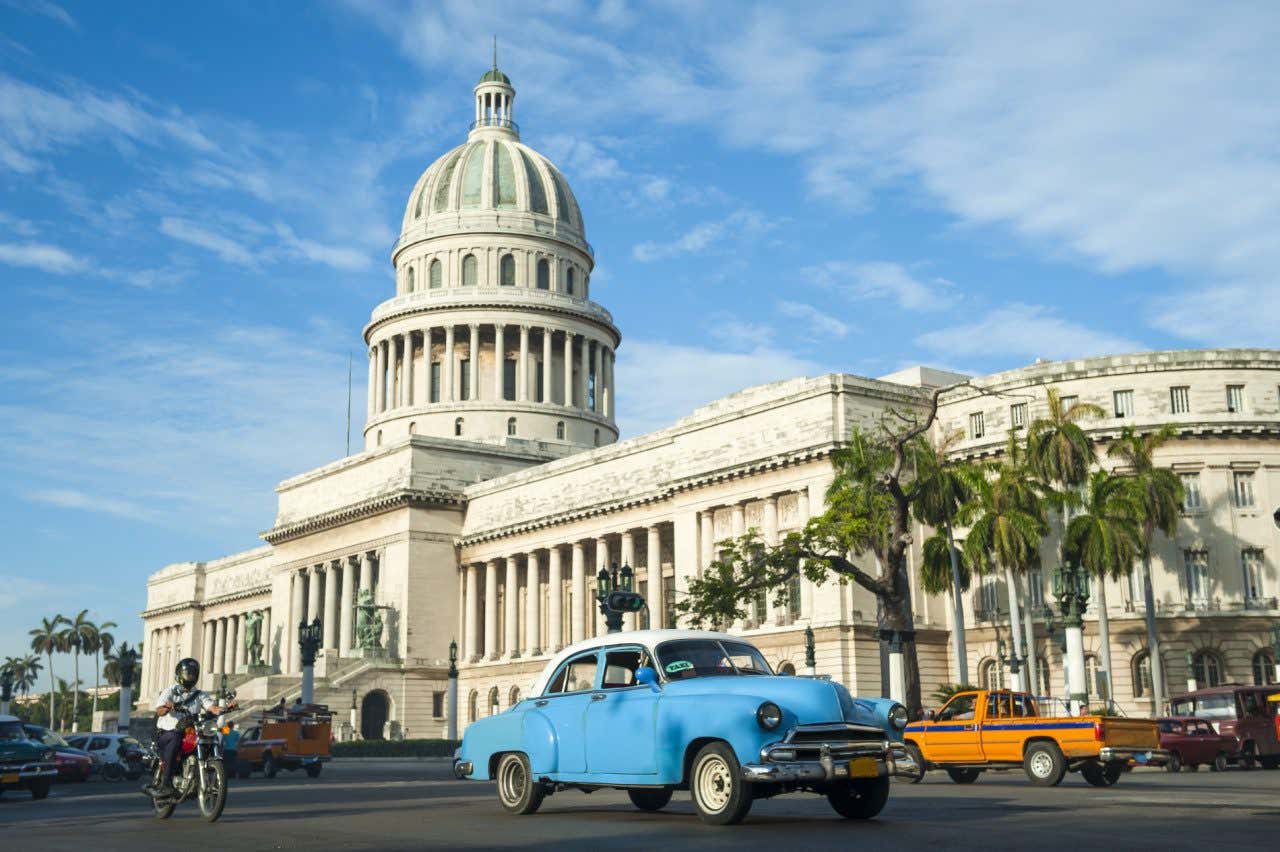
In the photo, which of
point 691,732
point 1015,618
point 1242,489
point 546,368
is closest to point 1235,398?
point 1242,489

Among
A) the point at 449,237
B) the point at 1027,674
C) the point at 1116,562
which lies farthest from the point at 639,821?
the point at 449,237

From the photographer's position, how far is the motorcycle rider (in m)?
17.9

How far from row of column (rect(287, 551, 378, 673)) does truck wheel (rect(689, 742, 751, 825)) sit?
68837mm

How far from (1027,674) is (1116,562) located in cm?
729

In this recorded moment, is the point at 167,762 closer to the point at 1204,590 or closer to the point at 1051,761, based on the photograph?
the point at 1051,761

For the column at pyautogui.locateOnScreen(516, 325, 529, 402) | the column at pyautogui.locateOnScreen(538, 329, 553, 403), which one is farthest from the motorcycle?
the column at pyautogui.locateOnScreen(538, 329, 553, 403)

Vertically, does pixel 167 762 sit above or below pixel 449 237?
below

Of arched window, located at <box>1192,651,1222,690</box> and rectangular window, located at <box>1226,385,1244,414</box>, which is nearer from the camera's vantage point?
arched window, located at <box>1192,651,1222,690</box>

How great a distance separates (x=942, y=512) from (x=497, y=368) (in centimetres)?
5156

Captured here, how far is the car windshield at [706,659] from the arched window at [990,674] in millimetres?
44296

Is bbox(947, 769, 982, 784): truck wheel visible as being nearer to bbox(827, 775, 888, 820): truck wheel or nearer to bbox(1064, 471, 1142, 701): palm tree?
bbox(827, 775, 888, 820): truck wheel

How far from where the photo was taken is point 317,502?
9156 cm

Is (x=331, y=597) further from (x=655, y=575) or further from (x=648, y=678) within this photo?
(x=648, y=678)

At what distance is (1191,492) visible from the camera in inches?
2207
